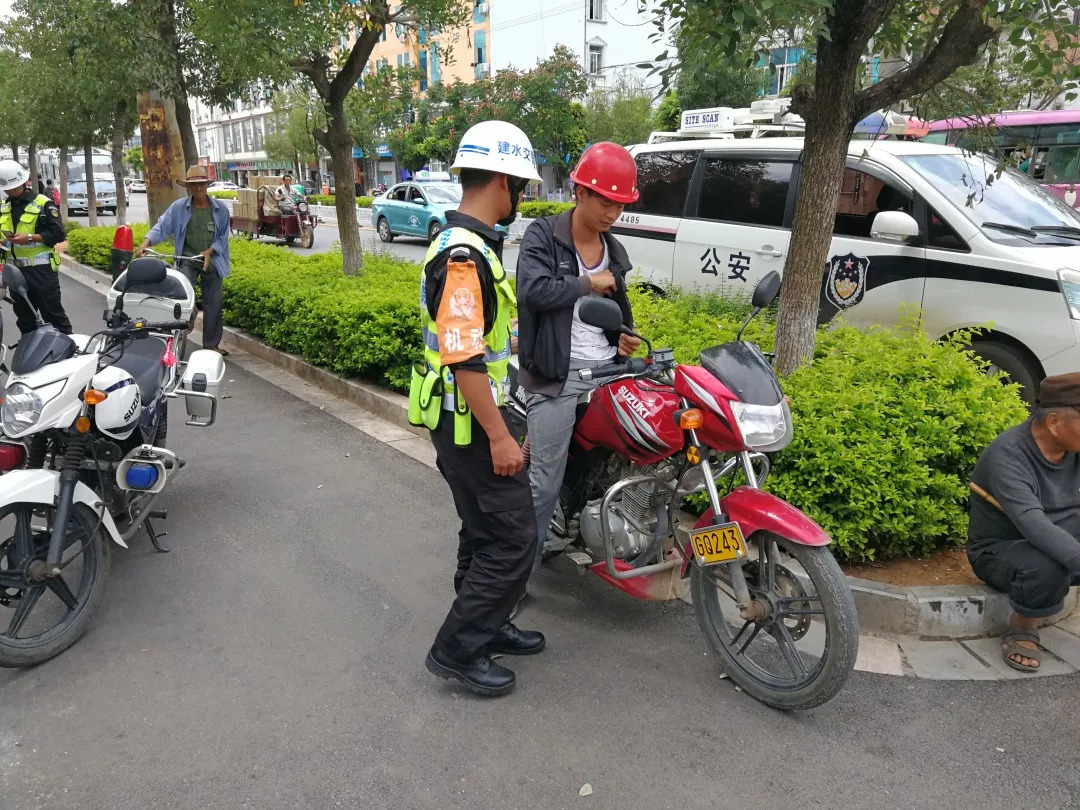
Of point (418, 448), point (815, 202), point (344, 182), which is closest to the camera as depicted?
point (815, 202)

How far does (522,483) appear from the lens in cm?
285

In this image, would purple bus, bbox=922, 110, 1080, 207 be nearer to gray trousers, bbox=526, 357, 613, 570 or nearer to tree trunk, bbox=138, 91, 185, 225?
tree trunk, bbox=138, 91, 185, 225

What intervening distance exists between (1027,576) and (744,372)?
1.36m

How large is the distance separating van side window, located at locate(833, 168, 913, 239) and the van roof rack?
60.5 inches

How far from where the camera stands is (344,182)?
8672 millimetres

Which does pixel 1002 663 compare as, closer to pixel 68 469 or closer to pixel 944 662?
pixel 944 662

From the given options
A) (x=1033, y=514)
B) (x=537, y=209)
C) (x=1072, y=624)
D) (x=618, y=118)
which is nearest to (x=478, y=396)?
(x=1033, y=514)

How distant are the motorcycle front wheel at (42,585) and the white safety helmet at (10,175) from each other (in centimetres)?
450

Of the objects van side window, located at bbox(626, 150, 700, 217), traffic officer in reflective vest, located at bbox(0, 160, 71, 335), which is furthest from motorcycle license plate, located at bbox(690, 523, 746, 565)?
traffic officer in reflective vest, located at bbox(0, 160, 71, 335)

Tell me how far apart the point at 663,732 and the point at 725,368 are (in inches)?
47.7

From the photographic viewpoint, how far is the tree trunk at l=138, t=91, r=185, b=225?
35.0ft

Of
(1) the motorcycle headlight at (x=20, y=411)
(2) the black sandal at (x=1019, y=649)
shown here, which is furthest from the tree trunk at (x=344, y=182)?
(2) the black sandal at (x=1019, y=649)

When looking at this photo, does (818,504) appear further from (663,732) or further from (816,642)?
(663,732)

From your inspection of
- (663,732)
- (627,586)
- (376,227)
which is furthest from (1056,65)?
(376,227)
